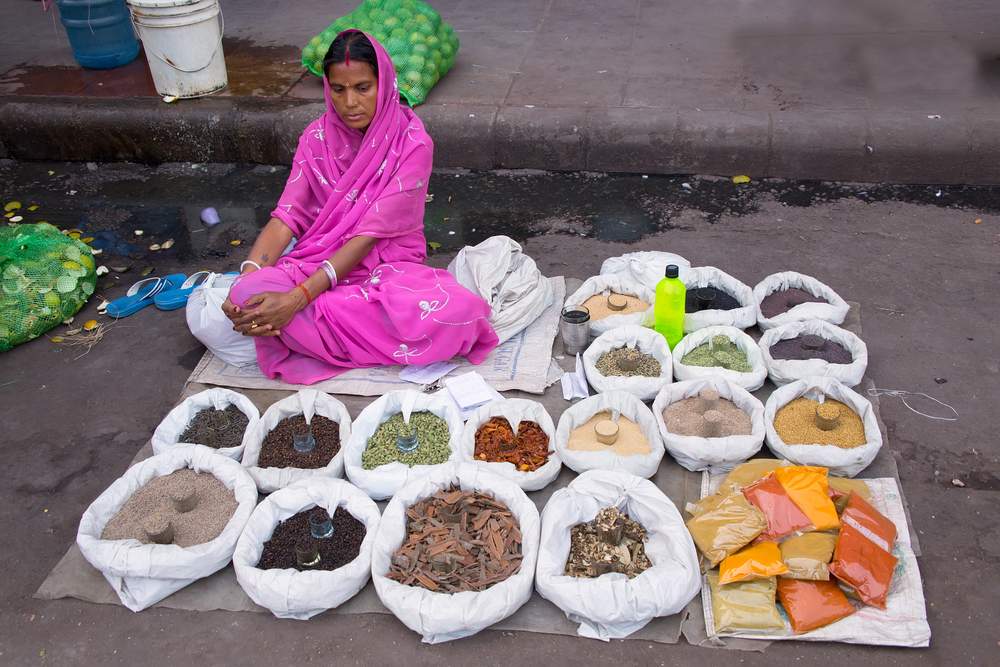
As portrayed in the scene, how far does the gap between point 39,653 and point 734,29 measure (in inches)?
229

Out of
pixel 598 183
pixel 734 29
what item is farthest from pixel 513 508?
pixel 734 29

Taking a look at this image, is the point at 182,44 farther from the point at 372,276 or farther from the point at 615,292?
the point at 615,292

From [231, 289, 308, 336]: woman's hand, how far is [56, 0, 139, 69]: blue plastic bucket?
391cm

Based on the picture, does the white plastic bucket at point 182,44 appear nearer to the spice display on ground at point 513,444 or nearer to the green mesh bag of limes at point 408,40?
the green mesh bag of limes at point 408,40

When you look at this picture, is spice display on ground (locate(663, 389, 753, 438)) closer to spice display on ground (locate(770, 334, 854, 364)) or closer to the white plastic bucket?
spice display on ground (locate(770, 334, 854, 364))

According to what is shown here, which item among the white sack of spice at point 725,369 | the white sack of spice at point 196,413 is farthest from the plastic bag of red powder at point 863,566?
the white sack of spice at point 196,413

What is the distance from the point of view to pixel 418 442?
2883 millimetres

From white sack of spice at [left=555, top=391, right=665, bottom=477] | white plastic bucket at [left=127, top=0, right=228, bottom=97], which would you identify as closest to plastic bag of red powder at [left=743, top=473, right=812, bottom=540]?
white sack of spice at [left=555, top=391, right=665, bottom=477]

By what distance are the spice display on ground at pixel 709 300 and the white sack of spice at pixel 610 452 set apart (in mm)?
718

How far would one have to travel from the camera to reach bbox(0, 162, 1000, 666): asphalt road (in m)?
2.36

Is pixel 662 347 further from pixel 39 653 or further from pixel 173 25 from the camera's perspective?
pixel 173 25

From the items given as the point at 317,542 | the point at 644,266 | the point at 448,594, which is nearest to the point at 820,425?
the point at 644,266

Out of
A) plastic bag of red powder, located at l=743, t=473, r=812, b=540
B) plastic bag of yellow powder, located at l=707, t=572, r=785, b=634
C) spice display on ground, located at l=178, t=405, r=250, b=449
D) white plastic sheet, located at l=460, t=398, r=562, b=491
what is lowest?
spice display on ground, located at l=178, t=405, r=250, b=449

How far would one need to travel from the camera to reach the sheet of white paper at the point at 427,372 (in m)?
3.23
